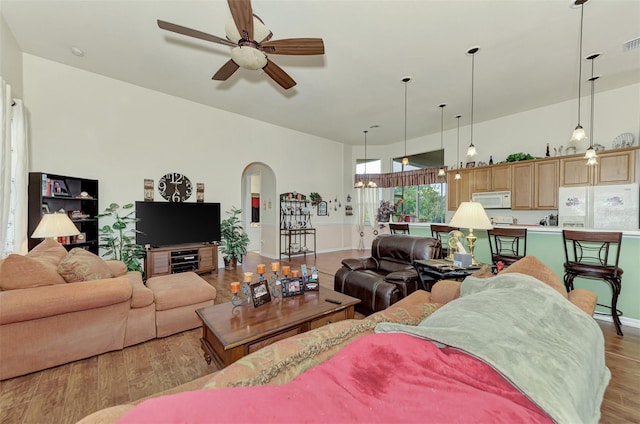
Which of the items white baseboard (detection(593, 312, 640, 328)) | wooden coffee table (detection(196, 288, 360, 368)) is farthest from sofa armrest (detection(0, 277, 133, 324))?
white baseboard (detection(593, 312, 640, 328))

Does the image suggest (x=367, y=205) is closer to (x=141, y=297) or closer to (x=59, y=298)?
(x=141, y=297)

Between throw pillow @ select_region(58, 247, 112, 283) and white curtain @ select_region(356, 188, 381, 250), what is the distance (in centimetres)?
663

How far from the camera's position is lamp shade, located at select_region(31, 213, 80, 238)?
2.71m

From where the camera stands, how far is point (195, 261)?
4.71 metres

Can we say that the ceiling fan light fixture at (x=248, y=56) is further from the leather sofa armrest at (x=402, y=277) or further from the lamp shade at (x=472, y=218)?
the leather sofa armrest at (x=402, y=277)

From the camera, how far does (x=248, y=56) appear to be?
2406mm

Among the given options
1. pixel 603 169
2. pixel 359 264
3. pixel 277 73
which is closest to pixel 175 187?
pixel 277 73

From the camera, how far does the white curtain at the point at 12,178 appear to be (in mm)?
2469

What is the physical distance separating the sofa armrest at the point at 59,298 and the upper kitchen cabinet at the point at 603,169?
6.77 m

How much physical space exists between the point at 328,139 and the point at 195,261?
196 inches

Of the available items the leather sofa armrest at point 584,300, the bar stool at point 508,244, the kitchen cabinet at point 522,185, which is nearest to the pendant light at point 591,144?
the kitchen cabinet at point 522,185

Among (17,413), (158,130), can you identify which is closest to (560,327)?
(17,413)

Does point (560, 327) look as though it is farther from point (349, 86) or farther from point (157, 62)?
point (157, 62)

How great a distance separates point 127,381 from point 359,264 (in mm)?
2579
